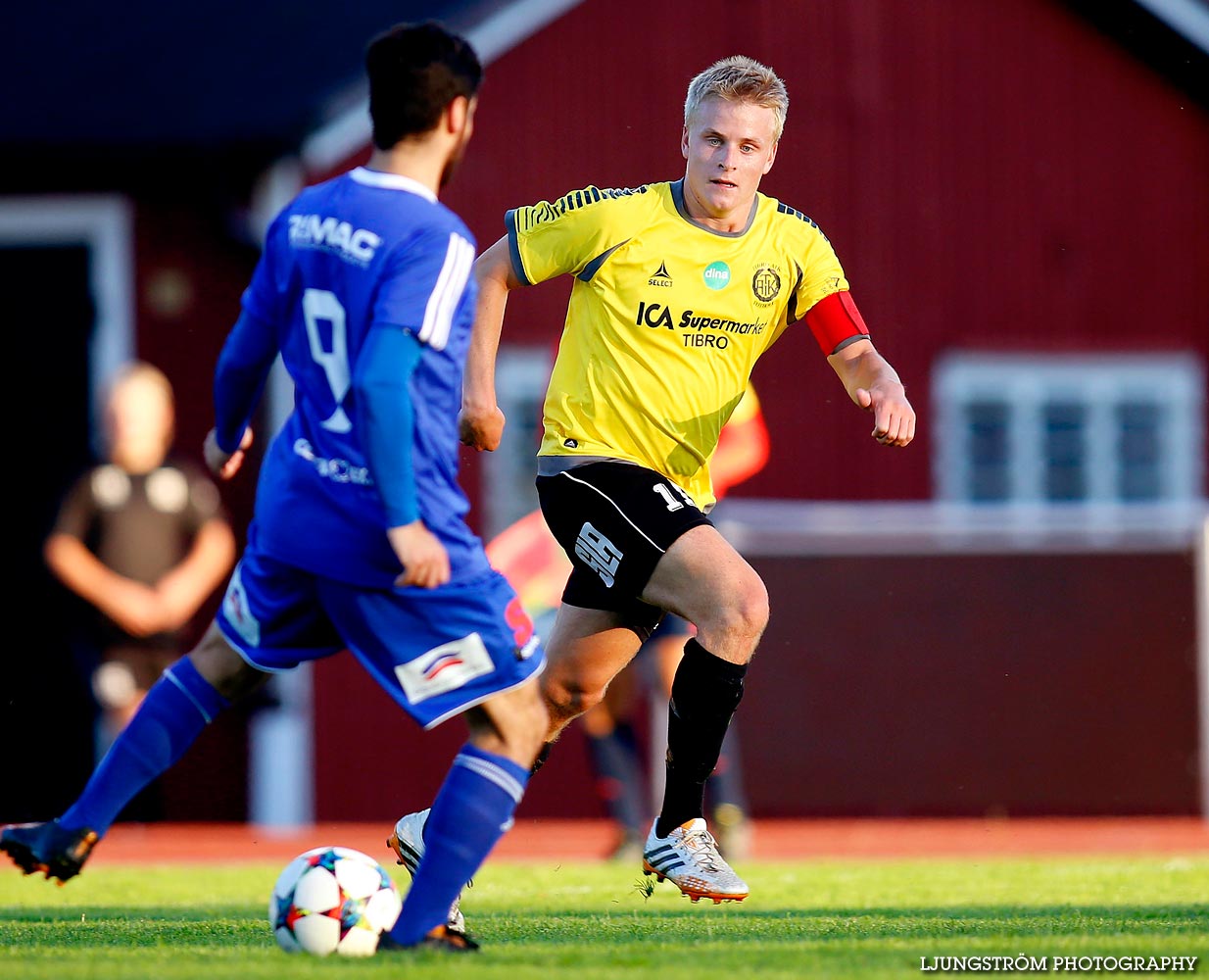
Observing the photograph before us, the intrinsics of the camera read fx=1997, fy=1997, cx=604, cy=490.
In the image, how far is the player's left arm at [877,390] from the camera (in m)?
5.83

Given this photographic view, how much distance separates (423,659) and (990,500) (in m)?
10.6

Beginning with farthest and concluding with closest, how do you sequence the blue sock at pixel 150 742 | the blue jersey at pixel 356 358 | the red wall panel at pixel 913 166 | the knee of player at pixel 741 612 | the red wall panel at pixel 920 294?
1. the red wall panel at pixel 913 166
2. the red wall panel at pixel 920 294
3. the knee of player at pixel 741 612
4. the blue sock at pixel 150 742
5. the blue jersey at pixel 356 358

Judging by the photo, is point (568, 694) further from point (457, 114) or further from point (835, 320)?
point (457, 114)

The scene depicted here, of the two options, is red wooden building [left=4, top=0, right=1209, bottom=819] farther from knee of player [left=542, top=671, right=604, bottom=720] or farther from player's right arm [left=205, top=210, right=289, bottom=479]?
player's right arm [left=205, top=210, right=289, bottom=479]

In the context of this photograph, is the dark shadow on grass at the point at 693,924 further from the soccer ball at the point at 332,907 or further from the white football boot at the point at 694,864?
the soccer ball at the point at 332,907

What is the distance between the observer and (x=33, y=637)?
43.6 feet

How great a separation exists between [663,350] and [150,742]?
6.99 feet

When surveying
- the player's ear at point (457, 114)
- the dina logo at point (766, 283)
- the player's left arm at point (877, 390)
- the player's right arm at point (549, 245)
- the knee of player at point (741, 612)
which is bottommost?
the knee of player at point (741, 612)

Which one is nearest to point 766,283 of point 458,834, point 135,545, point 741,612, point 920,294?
point 741,612

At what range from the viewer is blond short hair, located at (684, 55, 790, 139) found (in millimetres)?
6199

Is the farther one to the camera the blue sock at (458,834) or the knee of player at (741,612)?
the knee of player at (741,612)

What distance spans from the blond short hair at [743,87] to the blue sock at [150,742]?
246 cm

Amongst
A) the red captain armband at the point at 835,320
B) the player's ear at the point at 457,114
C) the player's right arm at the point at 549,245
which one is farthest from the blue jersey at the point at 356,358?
the red captain armband at the point at 835,320

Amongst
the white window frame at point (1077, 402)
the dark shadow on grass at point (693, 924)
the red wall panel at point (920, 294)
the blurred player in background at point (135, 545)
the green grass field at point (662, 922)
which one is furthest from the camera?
the white window frame at point (1077, 402)
